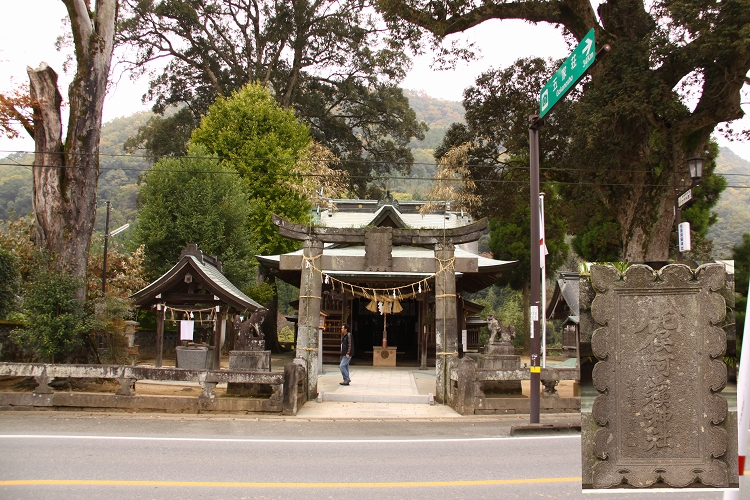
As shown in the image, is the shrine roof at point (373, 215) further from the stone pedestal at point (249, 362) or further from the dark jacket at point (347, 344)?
the stone pedestal at point (249, 362)

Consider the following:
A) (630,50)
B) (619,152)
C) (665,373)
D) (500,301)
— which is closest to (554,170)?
(619,152)

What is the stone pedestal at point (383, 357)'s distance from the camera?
2752 cm

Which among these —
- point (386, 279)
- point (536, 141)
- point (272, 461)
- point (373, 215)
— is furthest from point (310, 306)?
point (373, 215)

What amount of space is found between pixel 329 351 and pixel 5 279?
14200 millimetres

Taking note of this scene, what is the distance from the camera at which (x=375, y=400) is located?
15906mm

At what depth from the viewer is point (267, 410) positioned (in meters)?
13.0

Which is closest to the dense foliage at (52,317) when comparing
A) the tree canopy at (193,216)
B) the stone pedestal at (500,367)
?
the stone pedestal at (500,367)

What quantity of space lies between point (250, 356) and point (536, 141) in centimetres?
802

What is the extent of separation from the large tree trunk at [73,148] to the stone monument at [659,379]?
48.3 ft

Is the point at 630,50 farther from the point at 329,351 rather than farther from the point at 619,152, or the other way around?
the point at 329,351

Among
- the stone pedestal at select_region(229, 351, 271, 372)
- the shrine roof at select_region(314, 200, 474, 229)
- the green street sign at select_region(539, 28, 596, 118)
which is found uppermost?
the shrine roof at select_region(314, 200, 474, 229)

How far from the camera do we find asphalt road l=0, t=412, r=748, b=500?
6742mm

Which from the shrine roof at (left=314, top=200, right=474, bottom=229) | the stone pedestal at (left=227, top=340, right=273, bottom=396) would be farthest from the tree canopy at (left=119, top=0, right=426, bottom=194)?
the stone pedestal at (left=227, top=340, right=273, bottom=396)

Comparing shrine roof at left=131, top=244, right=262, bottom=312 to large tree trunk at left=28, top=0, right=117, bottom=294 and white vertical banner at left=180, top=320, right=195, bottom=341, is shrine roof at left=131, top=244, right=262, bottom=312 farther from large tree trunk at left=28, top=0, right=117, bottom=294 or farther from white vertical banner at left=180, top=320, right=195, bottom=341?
large tree trunk at left=28, top=0, right=117, bottom=294
